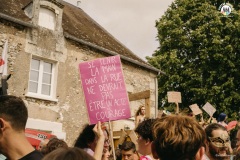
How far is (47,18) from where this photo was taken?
14.8 metres

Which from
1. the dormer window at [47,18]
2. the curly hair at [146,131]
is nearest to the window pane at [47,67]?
the dormer window at [47,18]

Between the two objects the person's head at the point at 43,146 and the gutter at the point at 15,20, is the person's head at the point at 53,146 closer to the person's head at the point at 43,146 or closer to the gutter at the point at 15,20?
the person's head at the point at 43,146

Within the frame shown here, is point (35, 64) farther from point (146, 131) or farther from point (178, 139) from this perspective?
point (178, 139)

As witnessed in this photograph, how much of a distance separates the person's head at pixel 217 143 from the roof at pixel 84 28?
35.5 feet

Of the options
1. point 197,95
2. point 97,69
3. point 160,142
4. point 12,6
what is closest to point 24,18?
point 12,6

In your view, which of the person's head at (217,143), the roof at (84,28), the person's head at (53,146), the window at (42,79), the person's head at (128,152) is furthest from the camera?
the roof at (84,28)

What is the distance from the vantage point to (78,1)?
76.6ft

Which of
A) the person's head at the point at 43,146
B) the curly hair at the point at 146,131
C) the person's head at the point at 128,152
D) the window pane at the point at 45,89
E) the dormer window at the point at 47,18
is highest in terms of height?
the dormer window at the point at 47,18

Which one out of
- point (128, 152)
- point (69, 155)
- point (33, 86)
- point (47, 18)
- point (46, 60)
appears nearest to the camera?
point (69, 155)

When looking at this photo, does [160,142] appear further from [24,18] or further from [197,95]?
[197,95]

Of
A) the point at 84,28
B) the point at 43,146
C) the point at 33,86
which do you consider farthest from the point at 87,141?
the point at 84,28

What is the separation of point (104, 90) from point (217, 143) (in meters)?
2.24

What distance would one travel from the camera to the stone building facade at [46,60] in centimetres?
1309

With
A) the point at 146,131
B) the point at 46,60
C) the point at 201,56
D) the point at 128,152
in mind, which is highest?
the point at 201,56
